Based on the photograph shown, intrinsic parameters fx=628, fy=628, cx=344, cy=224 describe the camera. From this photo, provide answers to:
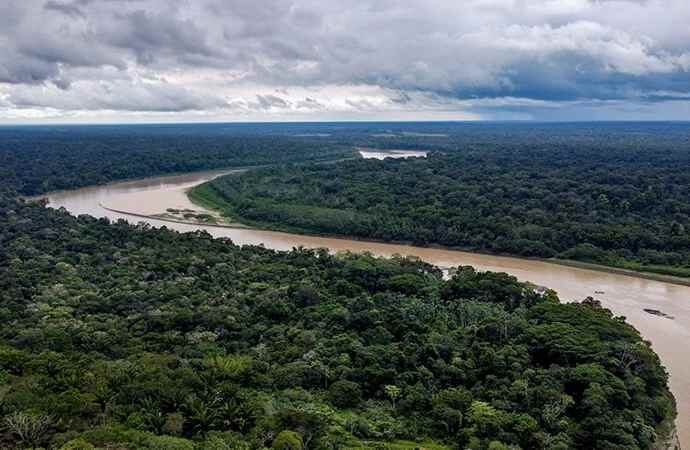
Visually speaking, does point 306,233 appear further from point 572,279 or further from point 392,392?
point 392,392

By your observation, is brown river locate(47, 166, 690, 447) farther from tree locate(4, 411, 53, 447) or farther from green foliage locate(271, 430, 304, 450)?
tree locate(4, 411, 53, 447)

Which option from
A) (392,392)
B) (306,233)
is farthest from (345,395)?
(306,233)

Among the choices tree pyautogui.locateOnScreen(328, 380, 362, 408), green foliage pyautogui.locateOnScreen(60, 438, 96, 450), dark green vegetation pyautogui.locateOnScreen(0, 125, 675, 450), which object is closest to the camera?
green foliage pyautogui.locateOnScreen(60, 438, 96, 450)

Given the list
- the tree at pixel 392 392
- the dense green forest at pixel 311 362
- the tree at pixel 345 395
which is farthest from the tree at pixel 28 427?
the tree at pixel 392 392

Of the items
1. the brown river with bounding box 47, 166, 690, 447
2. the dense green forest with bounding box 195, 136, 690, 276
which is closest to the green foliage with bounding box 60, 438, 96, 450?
the brown river with bounding box 47, 166, 690, 447

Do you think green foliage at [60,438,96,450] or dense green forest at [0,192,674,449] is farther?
dense green forest at [0,192,674,449]

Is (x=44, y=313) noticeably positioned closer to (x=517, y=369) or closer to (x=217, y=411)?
(x=217, y=411)

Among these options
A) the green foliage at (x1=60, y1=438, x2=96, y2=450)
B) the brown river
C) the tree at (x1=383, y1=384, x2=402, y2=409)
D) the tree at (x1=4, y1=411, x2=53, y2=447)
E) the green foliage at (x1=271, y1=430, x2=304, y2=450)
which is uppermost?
the green foliage at (x1=60, y1=438, x2=96, y2=450)
